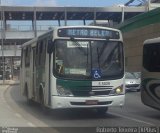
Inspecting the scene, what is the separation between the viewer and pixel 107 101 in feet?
54.9

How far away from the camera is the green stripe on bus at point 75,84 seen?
16438mm

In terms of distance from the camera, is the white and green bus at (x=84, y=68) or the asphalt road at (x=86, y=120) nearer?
the asphalt road at (x=86, y=120)

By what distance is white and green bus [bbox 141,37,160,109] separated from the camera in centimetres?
1705

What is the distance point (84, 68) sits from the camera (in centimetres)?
1659

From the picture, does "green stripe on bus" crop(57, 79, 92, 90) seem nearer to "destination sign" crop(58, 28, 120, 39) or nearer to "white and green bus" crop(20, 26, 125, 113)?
Answer: "white and green bus" crop(20, 26, 125, 113)

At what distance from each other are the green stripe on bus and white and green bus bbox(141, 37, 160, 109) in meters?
2.26

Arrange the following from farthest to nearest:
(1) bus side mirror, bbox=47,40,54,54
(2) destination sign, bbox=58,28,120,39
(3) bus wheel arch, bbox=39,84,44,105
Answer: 1. (3) bus wheel arch, bbox=39,84,44,105
2. (2) destination sign, bbox=58,28,120,39
3. (1) bus side mirror, bbox=47,40,54,54

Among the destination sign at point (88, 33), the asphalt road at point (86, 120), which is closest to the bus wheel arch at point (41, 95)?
the asphalt road at point (86, 120)

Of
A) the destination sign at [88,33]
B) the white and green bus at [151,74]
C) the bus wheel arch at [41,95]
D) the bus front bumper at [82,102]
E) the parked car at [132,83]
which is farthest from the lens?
the parked car at [132,83]

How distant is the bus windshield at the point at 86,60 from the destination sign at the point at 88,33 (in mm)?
216

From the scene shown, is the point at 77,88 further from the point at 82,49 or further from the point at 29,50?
the point at 29,50

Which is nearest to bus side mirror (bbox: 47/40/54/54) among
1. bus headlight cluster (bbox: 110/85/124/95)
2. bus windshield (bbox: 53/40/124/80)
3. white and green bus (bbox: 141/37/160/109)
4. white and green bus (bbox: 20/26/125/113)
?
white and green bus (bbox: 20/26/125/113)

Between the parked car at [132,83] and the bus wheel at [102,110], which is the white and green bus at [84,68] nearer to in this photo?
the bus wheel at [102,110]

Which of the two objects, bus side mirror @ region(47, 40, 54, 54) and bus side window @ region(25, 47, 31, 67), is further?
bus side window @ region(25, 47, 31, 67)
